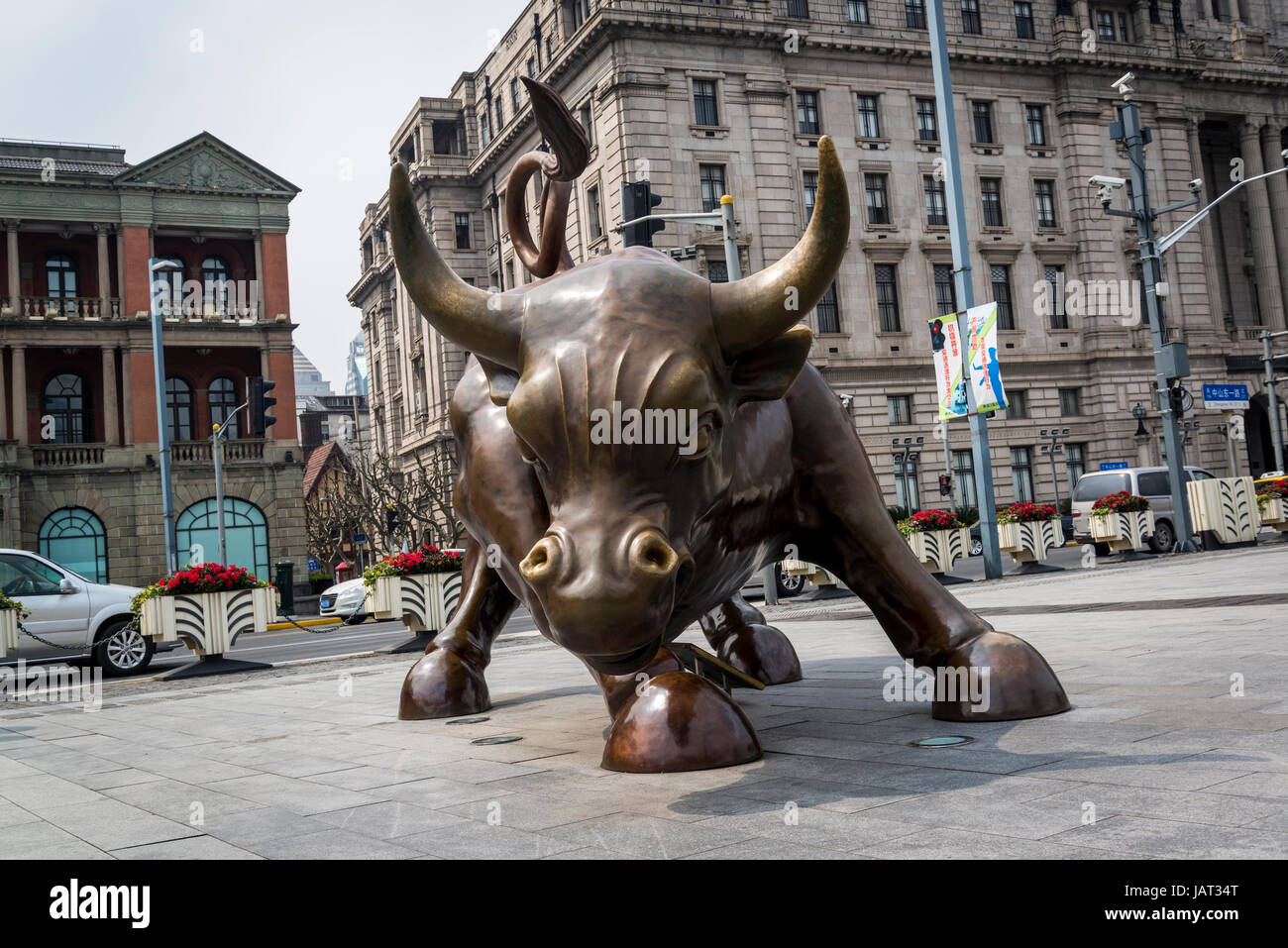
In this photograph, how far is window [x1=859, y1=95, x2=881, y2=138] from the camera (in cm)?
4250

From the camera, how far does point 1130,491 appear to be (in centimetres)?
2489

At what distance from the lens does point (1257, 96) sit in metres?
49.2

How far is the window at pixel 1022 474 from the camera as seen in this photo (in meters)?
43.3

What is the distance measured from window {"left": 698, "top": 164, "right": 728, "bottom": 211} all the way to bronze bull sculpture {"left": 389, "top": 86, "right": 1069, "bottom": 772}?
35.3 m

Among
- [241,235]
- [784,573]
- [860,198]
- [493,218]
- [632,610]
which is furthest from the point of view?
[493,218]

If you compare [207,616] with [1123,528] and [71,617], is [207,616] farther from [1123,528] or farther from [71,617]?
[1123,528]

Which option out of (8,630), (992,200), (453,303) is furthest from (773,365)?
(992,200)


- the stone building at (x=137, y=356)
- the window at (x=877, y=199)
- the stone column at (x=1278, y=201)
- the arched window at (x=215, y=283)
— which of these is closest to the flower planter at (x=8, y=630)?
the stone building at (x=137, y=356)

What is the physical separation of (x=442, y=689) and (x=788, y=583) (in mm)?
14683

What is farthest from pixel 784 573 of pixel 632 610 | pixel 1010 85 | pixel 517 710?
pixel 1010 85

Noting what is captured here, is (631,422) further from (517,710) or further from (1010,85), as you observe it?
(1010,85)

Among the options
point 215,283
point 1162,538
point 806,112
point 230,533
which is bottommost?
point 1162,538

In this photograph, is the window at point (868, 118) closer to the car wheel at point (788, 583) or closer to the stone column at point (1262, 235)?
the stone column at point (1262, 235)
